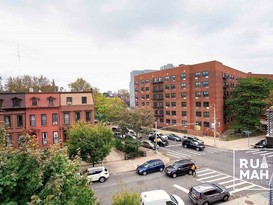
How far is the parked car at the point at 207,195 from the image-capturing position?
50.2 feet

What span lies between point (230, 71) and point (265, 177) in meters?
37.6

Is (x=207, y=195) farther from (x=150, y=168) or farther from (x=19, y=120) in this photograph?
(x=19, y=120)

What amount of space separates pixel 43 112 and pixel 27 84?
29323 millimetres

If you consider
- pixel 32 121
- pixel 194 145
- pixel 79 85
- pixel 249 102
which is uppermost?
pixel 79 85

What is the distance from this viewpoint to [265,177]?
2125 centimetres

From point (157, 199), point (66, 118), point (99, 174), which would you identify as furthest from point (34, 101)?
point (157, 199)

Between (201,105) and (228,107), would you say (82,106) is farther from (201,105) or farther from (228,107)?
(228,107)

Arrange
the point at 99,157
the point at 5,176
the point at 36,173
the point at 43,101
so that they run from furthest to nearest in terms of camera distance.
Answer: the point at 43,101, the point at 99,157, the point at 36,173, the point at 5,176

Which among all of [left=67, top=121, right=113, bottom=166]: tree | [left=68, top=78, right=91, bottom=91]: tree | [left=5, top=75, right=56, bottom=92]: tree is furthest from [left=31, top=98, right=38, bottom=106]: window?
[left=68, top=78, right=91, bottom=91]: tree

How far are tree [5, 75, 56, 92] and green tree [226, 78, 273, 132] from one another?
4636 centimetres

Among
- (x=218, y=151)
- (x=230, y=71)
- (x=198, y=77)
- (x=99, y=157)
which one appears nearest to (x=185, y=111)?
(x=198, y=77)

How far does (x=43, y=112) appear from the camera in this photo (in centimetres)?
3077

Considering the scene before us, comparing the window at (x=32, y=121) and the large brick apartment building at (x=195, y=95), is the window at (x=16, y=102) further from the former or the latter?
the large brick apartment building at (x=195, y=95)

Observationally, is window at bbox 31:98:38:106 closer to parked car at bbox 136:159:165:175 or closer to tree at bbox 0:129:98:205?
parked car at bbox 136:159:165:175
